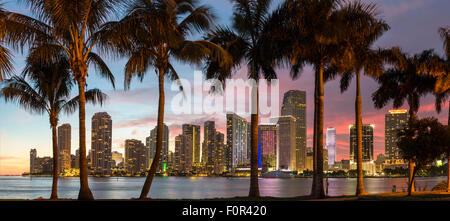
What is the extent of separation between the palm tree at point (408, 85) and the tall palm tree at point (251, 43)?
456 inches

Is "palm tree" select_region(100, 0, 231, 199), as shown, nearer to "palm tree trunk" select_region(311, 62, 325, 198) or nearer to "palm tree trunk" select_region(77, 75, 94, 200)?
"palm tree trunk" select_region(77, 75, 94, 200)

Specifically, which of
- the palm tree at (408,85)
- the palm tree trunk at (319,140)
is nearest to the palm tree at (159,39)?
the palm tree trunk at (319,140)

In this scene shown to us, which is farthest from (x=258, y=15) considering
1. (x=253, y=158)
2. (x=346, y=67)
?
(x=253, y=158)

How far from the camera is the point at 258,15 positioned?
21.9m

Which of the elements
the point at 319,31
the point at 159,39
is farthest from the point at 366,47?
the point at 159,39

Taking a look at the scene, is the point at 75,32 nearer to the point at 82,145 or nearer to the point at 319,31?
the point at 82,145

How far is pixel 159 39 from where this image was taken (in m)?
17.7

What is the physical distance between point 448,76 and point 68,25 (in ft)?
71.3

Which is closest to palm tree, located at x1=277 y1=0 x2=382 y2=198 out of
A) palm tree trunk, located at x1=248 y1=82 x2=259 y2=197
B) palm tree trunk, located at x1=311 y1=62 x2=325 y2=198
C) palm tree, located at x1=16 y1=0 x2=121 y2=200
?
palm tree trunk, located at x1=311 y1=62 x2=325 y2=198

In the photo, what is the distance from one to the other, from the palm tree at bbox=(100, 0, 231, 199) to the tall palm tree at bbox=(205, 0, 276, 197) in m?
1.87

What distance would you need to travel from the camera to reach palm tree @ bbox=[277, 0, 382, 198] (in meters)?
20.2
